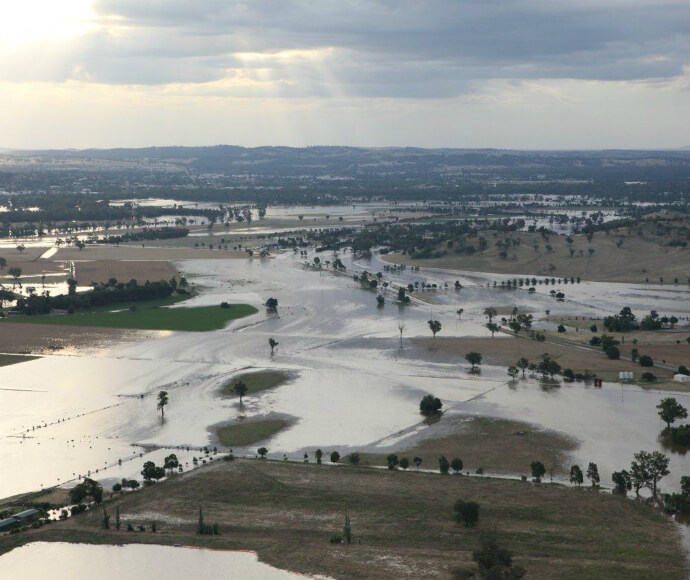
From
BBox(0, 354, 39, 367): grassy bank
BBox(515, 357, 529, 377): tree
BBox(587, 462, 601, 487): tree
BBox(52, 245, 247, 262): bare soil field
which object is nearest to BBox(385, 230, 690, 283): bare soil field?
BBox(52, 245, 247, 262): bare soil field

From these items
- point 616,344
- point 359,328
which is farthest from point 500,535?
point 359,328

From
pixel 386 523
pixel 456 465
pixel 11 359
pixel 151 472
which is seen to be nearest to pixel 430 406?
pixel 456 465

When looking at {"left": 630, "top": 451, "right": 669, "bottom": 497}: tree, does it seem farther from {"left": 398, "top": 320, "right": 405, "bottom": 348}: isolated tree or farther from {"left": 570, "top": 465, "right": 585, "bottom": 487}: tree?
{"left": 398, "top": 320, "right": 405, "bottom": 348}: isolated tree

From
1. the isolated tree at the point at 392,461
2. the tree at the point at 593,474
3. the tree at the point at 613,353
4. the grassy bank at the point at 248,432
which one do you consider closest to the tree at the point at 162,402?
the grassy bank at the point at 248,432

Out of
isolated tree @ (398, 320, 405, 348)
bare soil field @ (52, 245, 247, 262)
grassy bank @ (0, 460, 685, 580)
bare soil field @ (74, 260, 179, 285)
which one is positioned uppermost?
bare soil field @ (52, 245, 247, 262)

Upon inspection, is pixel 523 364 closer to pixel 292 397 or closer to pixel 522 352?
pixel 522 352

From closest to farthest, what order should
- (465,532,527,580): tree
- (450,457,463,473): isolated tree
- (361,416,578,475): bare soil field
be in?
(465,532,527,580): tree < (450,457,463,473): isolated tree < (361,416,578,475): bare soil field
